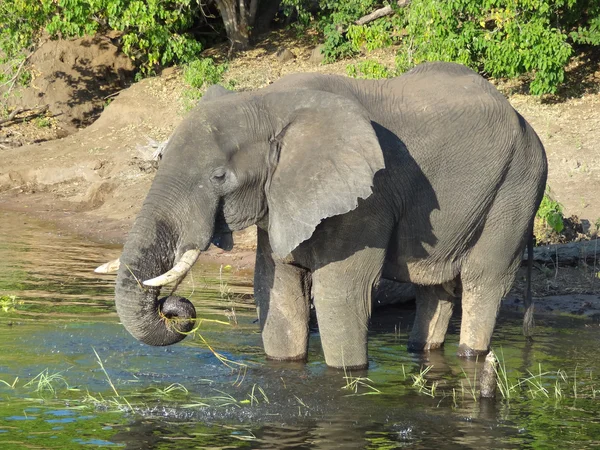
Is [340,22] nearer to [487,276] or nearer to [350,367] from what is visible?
[487,276]

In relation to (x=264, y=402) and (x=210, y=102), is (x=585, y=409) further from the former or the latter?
(x=210, y=102)

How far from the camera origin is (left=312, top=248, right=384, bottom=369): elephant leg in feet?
25.0

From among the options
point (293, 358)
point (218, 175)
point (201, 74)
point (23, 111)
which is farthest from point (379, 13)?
point (218, 175)

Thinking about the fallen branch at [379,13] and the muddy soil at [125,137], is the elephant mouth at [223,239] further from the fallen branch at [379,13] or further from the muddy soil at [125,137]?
the fallen branch at [379,13]

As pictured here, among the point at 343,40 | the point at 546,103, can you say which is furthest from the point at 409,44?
the point at 343,40

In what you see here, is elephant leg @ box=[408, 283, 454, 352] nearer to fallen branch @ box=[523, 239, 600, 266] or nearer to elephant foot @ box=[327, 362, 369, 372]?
elephant foot @ box=[327, 362, 369, 372]

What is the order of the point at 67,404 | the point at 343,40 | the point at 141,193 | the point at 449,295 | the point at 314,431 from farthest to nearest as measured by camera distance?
the point at 343,40 → the point at 141,193 → the point at 449,295 → the point at 67,404 → the point at 314,431

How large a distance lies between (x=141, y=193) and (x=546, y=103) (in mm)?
6461

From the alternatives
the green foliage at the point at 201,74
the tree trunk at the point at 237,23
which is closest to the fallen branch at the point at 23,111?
the tree trunk at the point at 237,23

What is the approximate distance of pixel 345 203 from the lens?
7.14 meters

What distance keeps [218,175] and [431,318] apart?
2.93m

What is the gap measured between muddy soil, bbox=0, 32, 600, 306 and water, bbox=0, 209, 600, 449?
2.87 m

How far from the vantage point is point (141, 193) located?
16.6 metres

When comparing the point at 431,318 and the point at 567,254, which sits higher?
the point at 567,254
